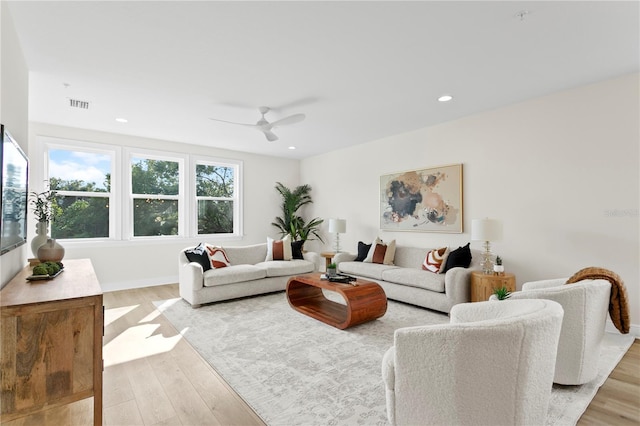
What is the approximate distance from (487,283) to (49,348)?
392cm

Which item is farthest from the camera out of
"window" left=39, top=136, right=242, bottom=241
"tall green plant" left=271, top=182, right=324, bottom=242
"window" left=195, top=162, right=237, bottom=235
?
"tall green plant" left=271, top=182, right=324, bottom=242

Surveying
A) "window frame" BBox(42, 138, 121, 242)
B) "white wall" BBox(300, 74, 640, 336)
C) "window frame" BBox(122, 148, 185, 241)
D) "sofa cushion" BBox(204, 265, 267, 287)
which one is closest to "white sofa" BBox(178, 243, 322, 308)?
"sofa cushion" BBox(204, 265, 267, 287)

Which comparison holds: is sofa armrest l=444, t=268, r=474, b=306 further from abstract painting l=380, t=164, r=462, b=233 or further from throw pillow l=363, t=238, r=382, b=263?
throw pillow l=363, t=238, r=382, b=263

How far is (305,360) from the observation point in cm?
271

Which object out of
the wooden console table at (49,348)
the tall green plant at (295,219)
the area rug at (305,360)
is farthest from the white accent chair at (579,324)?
the tall green plant at (295,219)

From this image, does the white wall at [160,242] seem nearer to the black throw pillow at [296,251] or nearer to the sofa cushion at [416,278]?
the black throw pillow at [296,251]

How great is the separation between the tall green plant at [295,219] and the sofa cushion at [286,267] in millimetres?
1731

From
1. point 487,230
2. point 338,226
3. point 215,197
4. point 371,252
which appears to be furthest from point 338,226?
point 487,230

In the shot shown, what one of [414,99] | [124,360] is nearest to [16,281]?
[124,360]

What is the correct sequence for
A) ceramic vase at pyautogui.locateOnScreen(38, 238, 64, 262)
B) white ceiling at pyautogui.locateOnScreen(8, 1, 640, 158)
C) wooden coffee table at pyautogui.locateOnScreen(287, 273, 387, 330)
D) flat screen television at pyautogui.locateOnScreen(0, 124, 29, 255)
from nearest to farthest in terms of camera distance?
flat screen television at pyautogui.locateOnScreen(0, 124, 29, 255) → white ceiling at pyautogui.locateOnScreen(8, 1, 640, 158) → ceramic vase at pyautogui.locateOnScreen(38, 238, 64, 262) → wooden coffee table at pyautogui.locateOnScreen(287, 273, 387, 330)

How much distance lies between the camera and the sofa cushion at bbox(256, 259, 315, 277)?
490cm

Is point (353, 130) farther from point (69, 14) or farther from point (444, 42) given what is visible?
point (69, 14)

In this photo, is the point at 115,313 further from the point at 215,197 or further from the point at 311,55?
the point at 311,55

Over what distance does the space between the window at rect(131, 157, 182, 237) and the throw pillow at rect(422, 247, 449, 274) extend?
180 inches
